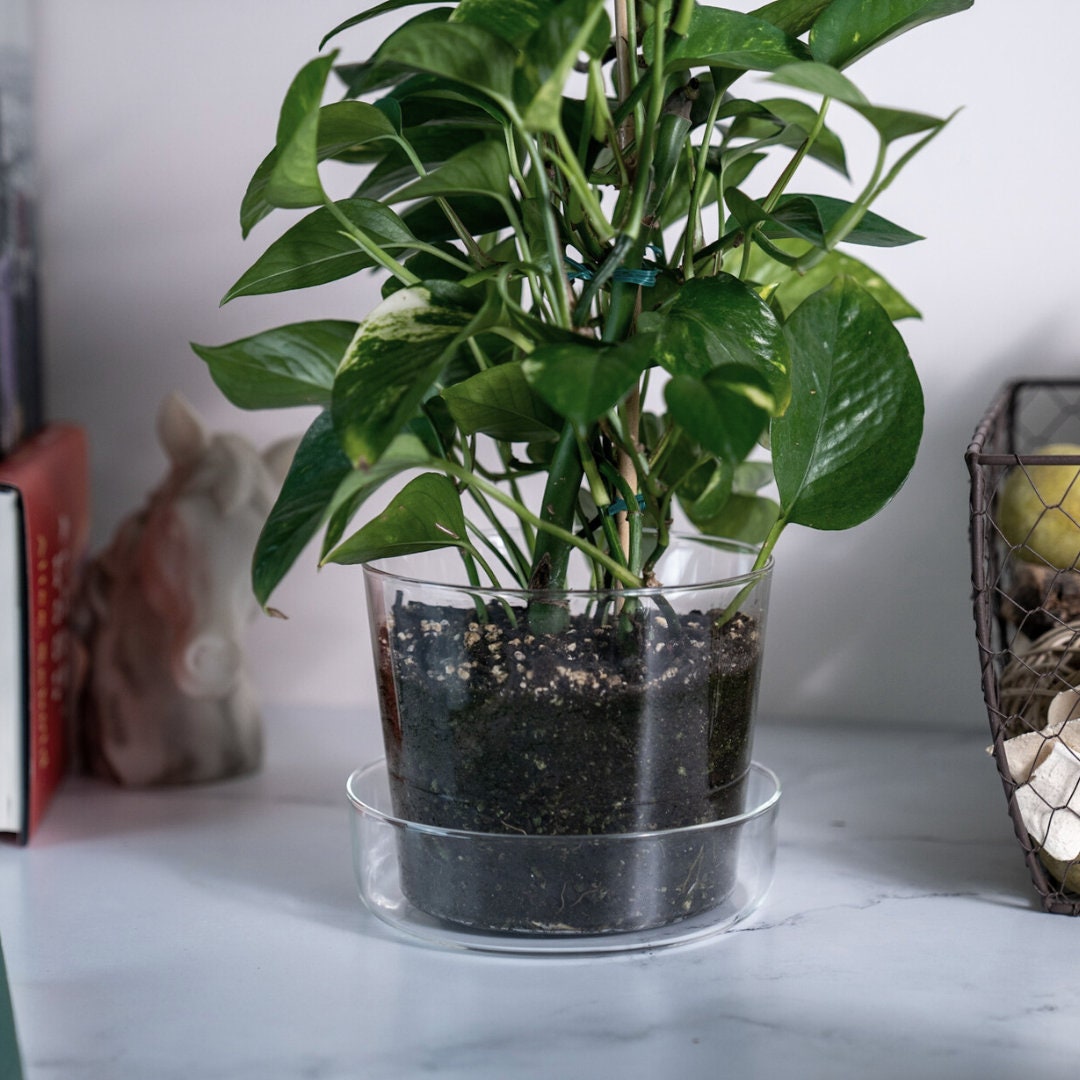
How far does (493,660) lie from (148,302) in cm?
66

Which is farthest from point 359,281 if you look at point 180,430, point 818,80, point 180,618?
point 818,80

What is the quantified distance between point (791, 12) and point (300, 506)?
34 centimetres

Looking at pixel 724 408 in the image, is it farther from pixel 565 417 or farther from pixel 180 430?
pixel 180 430

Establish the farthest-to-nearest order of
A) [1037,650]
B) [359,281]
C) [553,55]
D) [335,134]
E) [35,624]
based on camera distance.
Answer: [359,281] < [35,624] < [1037,650] < [335,134] < [553,55]

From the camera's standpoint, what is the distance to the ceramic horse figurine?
35.7 inches

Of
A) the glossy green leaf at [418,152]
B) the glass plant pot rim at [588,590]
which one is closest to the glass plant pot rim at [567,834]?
the glass plant pot rim at [588,590]

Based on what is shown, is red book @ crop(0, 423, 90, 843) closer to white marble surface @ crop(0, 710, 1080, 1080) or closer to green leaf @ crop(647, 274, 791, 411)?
white marble surface @ crop(0, 710, 1080, 1080)

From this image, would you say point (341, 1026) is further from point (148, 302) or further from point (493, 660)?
point (148, 302)

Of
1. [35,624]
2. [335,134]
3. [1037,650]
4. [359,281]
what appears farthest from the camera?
[359,281]

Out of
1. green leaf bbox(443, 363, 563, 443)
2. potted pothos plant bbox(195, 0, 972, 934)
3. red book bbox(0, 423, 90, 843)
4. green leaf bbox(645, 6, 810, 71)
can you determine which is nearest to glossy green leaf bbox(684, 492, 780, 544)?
potted pothos plant bbox(195, 0, 972, 934)


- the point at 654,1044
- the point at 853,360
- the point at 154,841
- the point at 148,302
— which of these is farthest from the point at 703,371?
the point at 148,302

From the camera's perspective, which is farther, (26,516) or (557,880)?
(26,516)

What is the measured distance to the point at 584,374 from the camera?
0.47 meters

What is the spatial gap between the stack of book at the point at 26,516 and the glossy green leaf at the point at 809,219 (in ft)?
1.72
